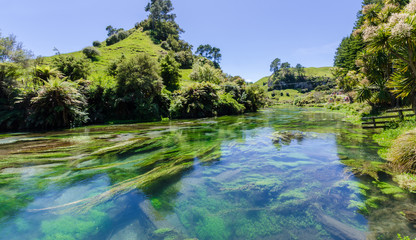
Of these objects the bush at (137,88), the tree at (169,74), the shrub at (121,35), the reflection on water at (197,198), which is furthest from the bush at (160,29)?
the reflection on water at (197,198)

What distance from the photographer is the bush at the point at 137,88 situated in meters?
19.0

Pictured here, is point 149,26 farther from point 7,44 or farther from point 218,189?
point 218,189

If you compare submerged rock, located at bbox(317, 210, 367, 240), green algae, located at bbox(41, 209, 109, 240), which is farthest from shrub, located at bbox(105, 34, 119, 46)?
submerged rock, located at bbox(317, 210, 367, 240)

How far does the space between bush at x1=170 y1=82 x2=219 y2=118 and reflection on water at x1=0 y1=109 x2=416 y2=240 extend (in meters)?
16.3

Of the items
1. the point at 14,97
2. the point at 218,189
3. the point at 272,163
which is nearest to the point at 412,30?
the point at 272,163

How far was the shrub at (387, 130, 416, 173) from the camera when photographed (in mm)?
4270

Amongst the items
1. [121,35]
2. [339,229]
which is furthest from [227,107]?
[121,35]

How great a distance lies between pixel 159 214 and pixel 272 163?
3.87 metres

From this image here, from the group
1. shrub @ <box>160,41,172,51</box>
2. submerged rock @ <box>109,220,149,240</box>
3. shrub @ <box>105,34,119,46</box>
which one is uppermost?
shrub @ <box>105,34,119,46</box>

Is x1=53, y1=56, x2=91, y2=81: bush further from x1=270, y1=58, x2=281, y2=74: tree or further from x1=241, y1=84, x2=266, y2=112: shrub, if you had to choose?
x1=270, y1=58, x2=281, y2=74: tree

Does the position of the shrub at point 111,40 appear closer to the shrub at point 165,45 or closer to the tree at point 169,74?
the shrub at point 165,45

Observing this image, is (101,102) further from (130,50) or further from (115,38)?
(115,38)

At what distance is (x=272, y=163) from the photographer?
565 cm

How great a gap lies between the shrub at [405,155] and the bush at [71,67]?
2788cm
